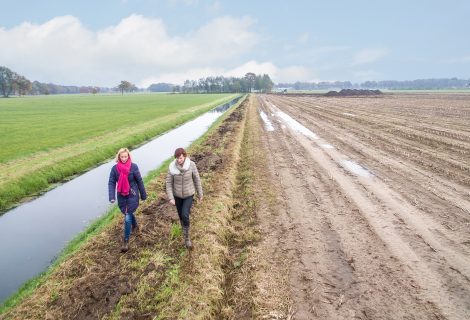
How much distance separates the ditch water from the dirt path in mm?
6578

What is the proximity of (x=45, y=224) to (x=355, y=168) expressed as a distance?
12.7 meters

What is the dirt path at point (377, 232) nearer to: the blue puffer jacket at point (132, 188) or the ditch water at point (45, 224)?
the blue puffer jacket at point (132, 188)

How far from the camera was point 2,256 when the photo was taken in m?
9.98

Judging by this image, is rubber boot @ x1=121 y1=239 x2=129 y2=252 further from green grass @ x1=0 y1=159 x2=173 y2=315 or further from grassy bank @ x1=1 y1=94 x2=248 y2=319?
green grass @ x1=0 y1=159 x2=173 y2=315

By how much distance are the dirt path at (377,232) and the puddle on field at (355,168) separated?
43mm

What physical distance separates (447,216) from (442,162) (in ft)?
24.6

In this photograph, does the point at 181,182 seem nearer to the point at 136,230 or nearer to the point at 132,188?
the point at 132,188

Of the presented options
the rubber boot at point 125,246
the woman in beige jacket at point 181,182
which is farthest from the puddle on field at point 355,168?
the rubber boot at point 125,246

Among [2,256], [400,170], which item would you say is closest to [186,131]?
[400,170]

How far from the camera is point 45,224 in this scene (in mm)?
12219

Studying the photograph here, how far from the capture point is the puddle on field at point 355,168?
49.5 feet

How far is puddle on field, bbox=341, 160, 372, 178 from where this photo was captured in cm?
1508

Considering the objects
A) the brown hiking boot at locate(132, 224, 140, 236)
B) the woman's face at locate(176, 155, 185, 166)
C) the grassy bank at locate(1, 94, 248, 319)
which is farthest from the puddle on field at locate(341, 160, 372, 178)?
the brown hiking boot at locate(132, 224, 140, 236)

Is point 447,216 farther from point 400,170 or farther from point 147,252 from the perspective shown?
point 147,252
